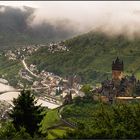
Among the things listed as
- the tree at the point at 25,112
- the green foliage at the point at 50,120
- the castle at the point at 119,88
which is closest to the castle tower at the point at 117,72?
the castle at the point at 119,88

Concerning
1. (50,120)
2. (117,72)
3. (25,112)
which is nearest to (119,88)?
(117,72)

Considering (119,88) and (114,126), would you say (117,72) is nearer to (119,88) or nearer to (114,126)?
(119,88)

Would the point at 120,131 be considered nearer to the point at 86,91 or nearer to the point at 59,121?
the point at 59,121

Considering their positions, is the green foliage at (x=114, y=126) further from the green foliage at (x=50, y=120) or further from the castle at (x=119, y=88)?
the castle at (x=119, y=88)

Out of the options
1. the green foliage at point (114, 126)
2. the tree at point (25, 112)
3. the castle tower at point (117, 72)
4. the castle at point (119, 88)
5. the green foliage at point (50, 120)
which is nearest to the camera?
the green foliage at point (114, 126)

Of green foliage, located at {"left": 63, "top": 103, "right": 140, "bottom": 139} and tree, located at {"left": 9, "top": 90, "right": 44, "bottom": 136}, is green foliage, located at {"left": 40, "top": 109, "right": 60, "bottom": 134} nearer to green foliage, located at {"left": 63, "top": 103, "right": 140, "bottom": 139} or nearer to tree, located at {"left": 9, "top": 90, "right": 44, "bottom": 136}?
green foliage, located at {"left": 63, "top": 103, "right": 140, "bottom": 139}

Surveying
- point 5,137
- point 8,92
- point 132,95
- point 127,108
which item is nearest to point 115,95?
point 132,95

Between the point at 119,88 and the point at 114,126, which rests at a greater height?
the point at 119,88

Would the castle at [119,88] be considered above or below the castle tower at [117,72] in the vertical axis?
below

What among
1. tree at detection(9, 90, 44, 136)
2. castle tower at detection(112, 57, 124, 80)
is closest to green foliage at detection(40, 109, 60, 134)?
castle tower at detection(112, 57, 124, 80)

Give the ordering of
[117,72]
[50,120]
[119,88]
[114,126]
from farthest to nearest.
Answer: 1. [117,72]
2. [119,88]
3. [50,120]
4. [114,126]

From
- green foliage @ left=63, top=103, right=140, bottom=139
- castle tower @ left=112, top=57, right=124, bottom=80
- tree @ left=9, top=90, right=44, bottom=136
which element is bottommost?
green foliage @ left=63, top=103, right=140, bottom=139
